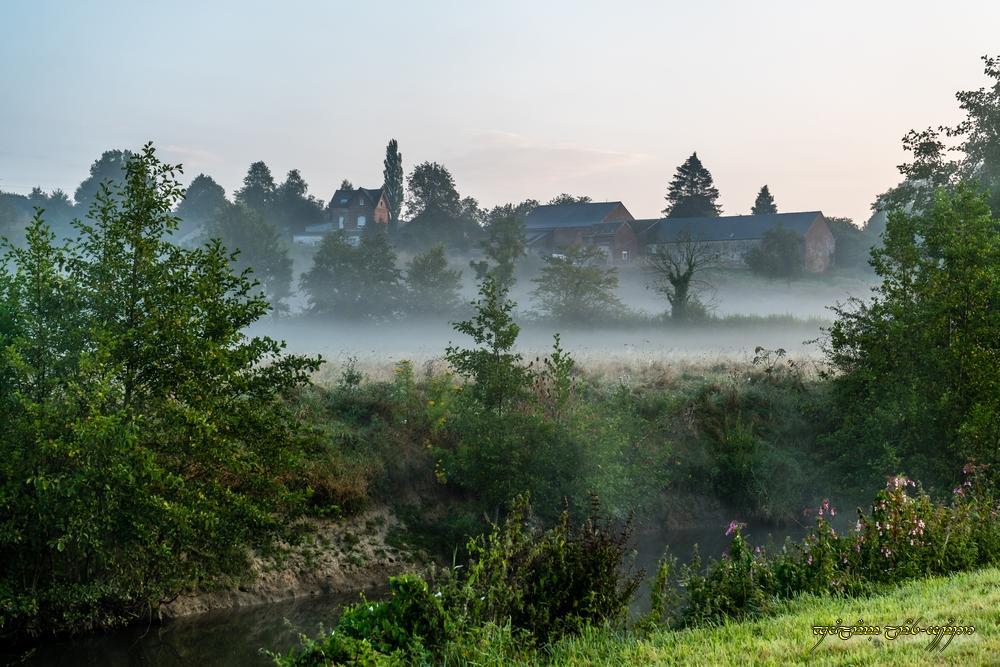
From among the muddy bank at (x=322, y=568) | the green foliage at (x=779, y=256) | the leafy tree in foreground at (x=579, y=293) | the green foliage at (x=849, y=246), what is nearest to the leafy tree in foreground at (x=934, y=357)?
the muddy bank at (x=322, y=568)

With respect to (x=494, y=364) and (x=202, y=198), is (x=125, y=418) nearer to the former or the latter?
(x=494, y=364)

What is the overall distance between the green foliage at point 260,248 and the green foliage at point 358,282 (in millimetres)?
4537

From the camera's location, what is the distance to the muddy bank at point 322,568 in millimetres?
16656

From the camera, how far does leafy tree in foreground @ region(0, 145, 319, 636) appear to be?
12.8 metres

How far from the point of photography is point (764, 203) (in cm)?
9931

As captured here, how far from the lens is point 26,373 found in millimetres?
12883

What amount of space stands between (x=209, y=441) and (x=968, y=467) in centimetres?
1185

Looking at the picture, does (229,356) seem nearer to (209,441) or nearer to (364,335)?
(209,441)

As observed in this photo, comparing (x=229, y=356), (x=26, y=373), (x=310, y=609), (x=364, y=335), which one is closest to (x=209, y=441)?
(x=229, y=356)

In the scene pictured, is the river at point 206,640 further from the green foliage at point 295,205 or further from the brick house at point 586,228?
the green foliage at point 295,205

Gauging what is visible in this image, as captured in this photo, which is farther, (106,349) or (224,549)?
(224,549)

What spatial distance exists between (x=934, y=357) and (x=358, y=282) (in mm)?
51852

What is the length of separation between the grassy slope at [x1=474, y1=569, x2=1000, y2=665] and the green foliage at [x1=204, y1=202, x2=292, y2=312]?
61.9 m
